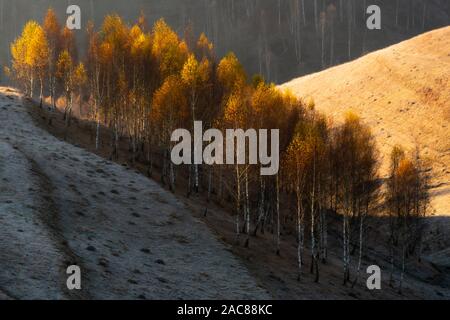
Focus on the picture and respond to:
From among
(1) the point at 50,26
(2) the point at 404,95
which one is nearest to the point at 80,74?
(1) the point at 50,26

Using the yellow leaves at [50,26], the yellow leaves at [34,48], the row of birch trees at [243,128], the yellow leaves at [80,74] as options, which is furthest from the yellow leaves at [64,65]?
the yellow leaves at [50,26]

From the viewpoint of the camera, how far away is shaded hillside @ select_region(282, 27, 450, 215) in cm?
9638

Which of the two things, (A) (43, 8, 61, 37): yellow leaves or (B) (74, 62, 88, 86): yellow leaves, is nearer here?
(B) (74, 62, 88, 86): yellow leaves

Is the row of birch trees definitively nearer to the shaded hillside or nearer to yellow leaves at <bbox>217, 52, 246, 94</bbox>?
yellow leaves at <bbox>217, 52, 246, 94</bbox>

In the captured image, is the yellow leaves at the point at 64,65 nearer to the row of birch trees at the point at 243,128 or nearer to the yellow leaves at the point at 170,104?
the row of birch trees at the point at 243,128

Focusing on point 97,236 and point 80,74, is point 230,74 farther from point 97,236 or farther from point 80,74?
point 97,236

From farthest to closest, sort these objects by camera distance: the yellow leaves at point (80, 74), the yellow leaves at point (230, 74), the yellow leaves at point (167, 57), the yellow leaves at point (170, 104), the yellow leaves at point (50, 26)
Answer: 1. the yellow leaves at point (50, 26)
2. the yellow leaves at point (80, 74)
3. the yellow leaves at point (230, 74)
4. the yellow leaves at point (167, 57)
5. the yellow leaves at point (170, 104)

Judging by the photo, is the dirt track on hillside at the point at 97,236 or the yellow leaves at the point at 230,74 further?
the yellow leaves at the point at 230,74

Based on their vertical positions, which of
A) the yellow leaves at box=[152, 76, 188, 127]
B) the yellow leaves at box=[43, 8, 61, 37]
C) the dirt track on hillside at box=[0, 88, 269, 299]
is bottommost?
the dirt track on hillside at box=[0, 88, 269, 299]

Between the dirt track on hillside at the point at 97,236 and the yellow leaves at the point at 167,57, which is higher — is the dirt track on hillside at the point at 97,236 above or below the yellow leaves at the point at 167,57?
below

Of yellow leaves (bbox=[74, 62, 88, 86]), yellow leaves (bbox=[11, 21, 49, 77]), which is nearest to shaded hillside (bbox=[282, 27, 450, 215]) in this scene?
yellow leaves (bbox=[74, 62, 88, 86])

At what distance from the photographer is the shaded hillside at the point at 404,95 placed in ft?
316

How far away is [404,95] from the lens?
359 ft
